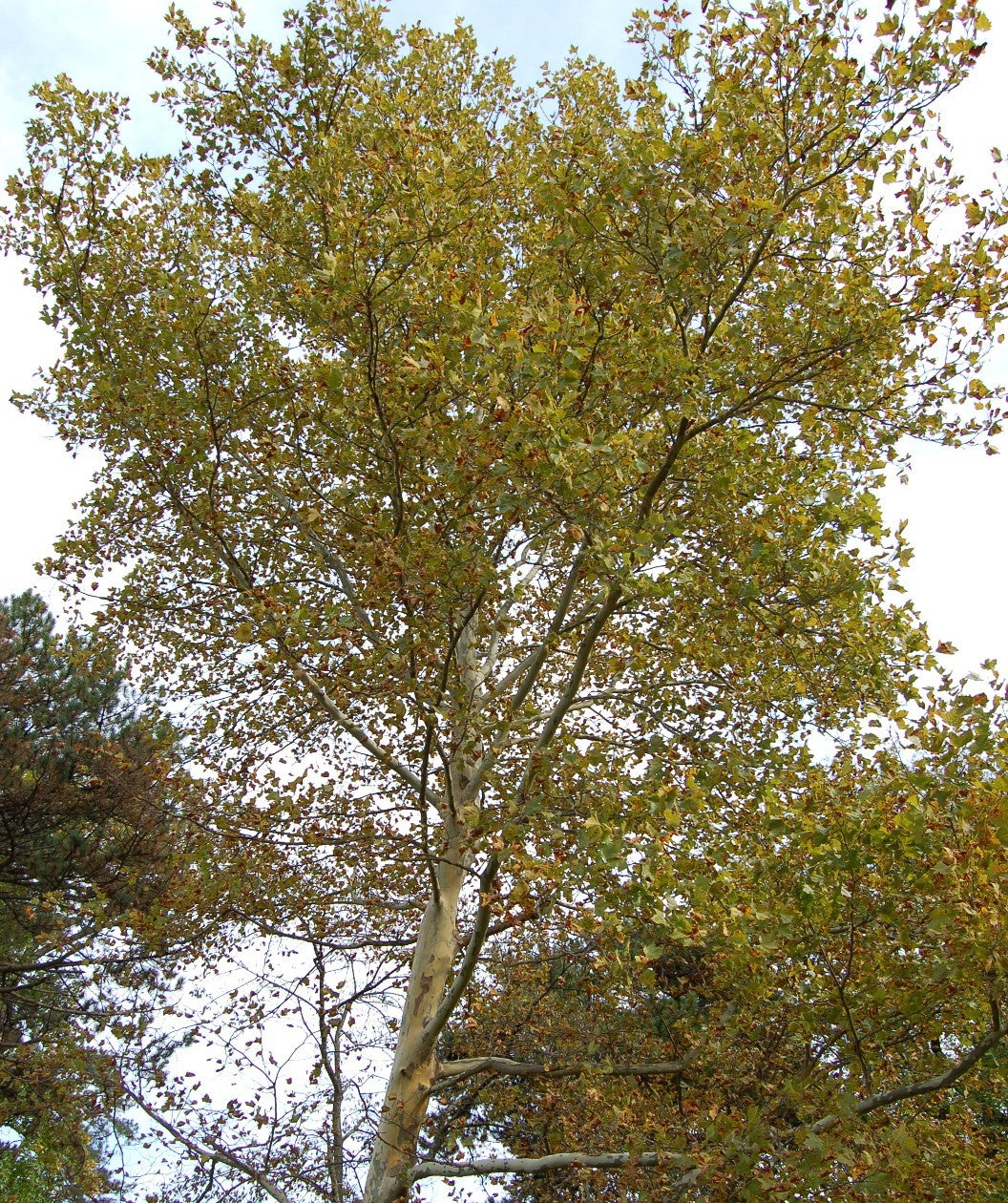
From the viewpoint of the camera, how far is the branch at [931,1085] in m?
4.27

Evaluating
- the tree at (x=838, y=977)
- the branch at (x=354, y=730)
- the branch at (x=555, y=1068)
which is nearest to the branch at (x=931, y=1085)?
the tree at (x=838, y=977)

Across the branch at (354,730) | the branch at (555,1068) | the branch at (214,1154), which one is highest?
the branch at (354,730)

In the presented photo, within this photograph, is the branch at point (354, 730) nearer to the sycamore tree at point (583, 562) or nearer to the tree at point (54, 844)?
the sycamore tree at point (583, 562)

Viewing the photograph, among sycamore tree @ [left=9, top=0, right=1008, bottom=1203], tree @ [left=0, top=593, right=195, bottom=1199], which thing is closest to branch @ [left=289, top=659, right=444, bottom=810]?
sycamore tree @ [left=9, top=0, right=1008, bottom=1203]

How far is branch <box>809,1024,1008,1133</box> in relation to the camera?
427 centimetres

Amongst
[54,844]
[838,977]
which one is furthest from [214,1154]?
[54,844]

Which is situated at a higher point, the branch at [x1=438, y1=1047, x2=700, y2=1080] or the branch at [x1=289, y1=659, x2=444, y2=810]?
the branch at [x1=289, y1=659, x2=444, y2=810]

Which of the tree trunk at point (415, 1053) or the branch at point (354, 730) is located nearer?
the tree trunk at point (415, 1053)

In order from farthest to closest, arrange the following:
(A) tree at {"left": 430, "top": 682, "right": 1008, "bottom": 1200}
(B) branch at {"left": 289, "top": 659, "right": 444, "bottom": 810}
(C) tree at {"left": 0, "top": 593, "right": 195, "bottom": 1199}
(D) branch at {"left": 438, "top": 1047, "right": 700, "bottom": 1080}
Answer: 1. (C) tree at {"left": 0, "top": 593, "right": 195, "bottom": 1199}
2. (B) branch at {"left": 289, "top": 659, "right": 444, "bottom": 810}
3. (D) branch at {"left": 438, "top": 1047, "right": 700, "bottom": 1080}
4. (A) tree at {"left": 430, "top": 682, "right": 1008, "bottom": 1200}

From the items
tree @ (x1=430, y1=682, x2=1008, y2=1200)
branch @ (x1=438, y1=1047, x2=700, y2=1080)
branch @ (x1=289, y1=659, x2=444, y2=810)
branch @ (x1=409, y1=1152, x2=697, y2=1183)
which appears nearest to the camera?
tree @ (x1=430, y1=682, x2=1008, y2=1200)

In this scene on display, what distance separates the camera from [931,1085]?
4.60 m

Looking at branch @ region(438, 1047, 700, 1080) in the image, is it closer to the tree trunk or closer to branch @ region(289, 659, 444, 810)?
the tree trunk

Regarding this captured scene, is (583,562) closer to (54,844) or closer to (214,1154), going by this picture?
(214,1154)

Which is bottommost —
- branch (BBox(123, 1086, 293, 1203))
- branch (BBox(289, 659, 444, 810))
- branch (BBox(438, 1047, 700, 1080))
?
branch (BBox(123, 1086, 293, 1203))
